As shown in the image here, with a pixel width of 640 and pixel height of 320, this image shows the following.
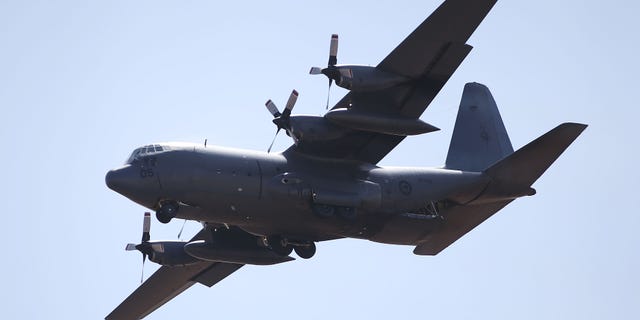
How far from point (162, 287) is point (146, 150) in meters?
8.95

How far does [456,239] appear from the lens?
1385 inches

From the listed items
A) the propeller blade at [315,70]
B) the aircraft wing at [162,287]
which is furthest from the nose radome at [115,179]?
the aircraft wing at [162,287]

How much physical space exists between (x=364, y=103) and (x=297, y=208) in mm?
3542

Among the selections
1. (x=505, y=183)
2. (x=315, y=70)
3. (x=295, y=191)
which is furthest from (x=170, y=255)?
(x=505, y=183)

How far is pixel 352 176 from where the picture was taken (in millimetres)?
33000

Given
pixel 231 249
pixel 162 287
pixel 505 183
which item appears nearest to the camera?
pixel 505 183

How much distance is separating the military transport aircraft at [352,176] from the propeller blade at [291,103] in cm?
4

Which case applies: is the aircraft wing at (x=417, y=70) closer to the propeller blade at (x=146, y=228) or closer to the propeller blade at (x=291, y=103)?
the propeller blade at (x=291, y=103)

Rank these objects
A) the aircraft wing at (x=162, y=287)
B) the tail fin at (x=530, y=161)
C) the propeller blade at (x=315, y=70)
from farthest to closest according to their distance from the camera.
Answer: the aircraft wing at (x=162, y=287) < the tail fin at (x=530, y=161) < the propeller blade at (x=315, y=70)

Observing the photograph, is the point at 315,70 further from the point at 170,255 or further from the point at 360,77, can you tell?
the point at 170,255

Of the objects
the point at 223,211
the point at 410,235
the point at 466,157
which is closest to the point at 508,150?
the point at 466,157

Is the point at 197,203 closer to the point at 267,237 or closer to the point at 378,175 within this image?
A: the point at 267,237

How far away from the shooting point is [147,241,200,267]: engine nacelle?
36.1m

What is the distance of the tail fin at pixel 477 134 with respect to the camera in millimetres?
35438
